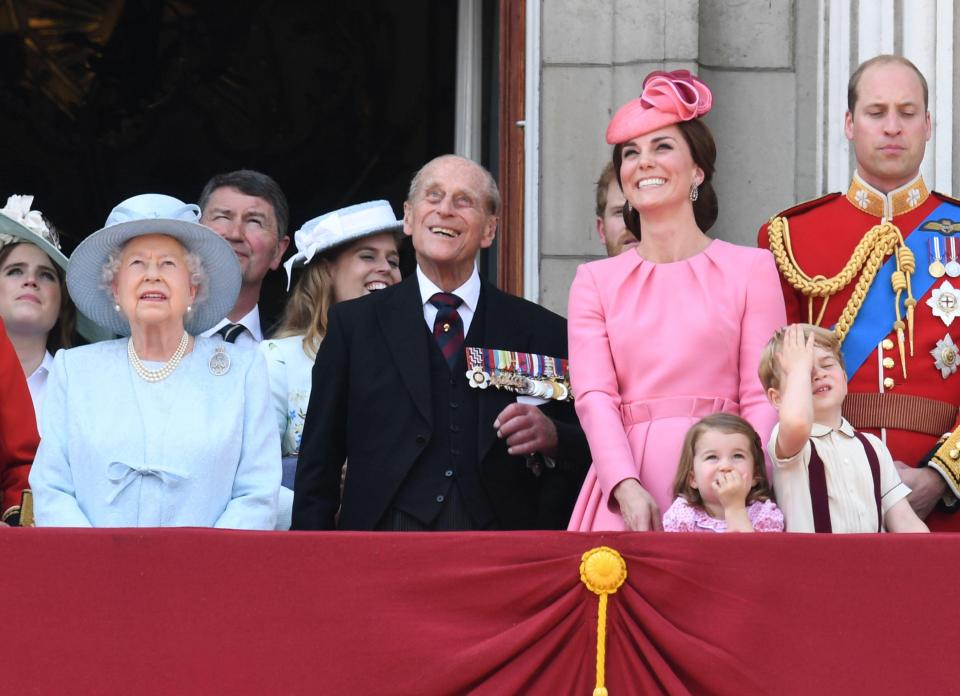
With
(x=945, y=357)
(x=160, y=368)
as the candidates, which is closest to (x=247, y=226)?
(x=160, y=368)

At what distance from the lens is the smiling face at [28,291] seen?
17.8 ft

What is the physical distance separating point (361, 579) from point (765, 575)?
0.78m

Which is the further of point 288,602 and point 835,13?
point 835,13

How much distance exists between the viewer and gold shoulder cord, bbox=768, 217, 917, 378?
4.82m

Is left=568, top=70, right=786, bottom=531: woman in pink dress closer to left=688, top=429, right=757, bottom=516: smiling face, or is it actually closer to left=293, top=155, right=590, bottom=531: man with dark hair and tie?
left=688, top=429, right=757, bottom=516: smiling face

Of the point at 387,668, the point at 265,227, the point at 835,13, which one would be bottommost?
the point at 387,668

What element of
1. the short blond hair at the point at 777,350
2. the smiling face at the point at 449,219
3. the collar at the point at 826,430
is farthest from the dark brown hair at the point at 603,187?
the collar at the point at 826,430

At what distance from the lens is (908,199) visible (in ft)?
16.2

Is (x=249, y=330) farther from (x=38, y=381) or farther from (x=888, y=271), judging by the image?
(x=888, y=271)

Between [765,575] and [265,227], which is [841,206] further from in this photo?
[265,227]

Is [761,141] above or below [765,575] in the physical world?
above

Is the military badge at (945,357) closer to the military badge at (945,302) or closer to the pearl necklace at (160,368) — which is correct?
the military badge at (945,302)

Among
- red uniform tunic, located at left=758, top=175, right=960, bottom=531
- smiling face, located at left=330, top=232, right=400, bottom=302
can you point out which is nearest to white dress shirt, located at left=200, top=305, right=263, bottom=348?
smiling face, located at left=330, top=232, right=400, bottom=302

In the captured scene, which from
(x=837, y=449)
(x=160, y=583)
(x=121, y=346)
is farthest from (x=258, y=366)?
(x=837, y=449)
